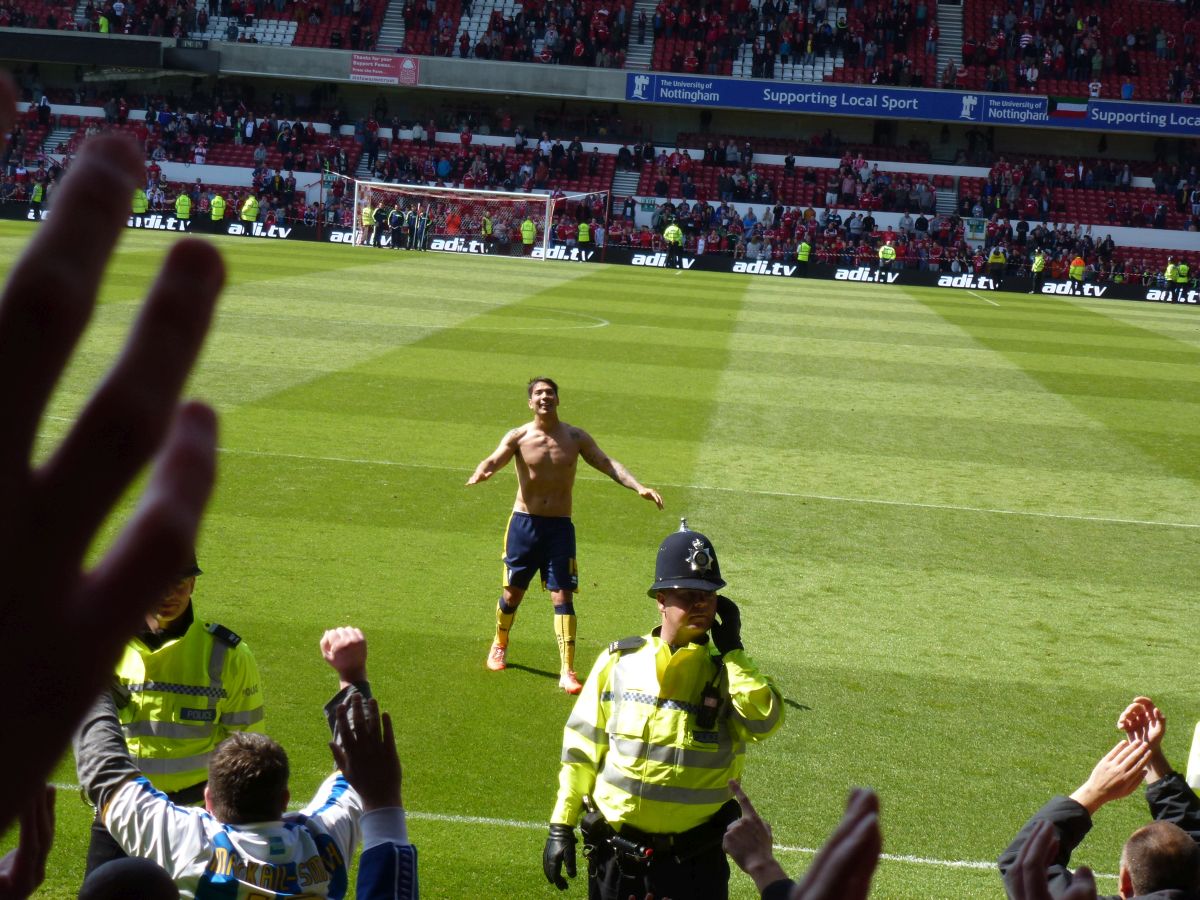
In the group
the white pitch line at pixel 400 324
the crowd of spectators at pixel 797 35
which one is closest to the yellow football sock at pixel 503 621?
the white pitch line at pixel 400 324

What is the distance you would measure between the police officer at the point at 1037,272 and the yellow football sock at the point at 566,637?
4065cm

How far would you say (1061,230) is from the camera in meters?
50.4

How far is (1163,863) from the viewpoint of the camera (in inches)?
147

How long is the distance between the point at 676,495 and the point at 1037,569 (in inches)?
151

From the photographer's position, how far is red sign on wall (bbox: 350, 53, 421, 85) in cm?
5772

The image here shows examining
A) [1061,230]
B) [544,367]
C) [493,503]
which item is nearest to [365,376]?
[544,367]

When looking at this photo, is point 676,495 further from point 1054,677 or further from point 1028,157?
point 1028,157

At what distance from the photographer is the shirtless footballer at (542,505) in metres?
9.51

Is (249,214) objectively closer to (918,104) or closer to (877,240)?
(877,240)

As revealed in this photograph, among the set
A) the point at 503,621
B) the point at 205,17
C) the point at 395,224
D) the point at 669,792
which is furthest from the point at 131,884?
the point at 205,17

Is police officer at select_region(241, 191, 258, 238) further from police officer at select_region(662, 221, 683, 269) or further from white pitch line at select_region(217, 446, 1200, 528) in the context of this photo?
white pitch line at select_region(217, 446, 1200, 528)

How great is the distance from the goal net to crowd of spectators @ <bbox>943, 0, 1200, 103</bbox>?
21.6 meters

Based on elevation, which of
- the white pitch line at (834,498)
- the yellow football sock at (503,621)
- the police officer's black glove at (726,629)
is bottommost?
the white pitch line at (834,498)

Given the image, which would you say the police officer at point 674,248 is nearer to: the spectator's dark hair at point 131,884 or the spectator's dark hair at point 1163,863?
the spectator's dark hair at point 1163,863
